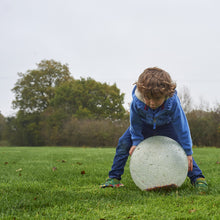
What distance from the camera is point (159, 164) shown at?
278 centimetres

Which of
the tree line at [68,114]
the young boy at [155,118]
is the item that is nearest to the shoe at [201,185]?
the young boy at [155,118]

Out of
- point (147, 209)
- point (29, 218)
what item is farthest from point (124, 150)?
point (29, 218)

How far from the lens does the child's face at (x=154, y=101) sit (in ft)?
9.16

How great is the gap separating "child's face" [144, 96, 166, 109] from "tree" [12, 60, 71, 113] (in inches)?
1406

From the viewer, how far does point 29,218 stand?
6.66ft

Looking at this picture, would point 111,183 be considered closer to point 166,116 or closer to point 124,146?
point 124,146

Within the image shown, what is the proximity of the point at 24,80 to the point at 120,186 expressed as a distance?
39195 millimetres

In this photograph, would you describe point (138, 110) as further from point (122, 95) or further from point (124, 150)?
point (122, 95)

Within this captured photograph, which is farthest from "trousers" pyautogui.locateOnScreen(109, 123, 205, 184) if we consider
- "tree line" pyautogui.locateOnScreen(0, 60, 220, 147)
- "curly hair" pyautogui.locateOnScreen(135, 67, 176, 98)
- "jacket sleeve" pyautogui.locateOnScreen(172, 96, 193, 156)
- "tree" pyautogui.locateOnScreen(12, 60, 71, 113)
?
"tree" pyautogui.locateOnScreen(12, 60, 71, 113)

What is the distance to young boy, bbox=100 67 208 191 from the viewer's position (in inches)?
108

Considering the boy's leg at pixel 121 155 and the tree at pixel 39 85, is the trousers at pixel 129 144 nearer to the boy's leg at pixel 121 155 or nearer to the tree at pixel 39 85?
the boy's leg at pixel 121 155

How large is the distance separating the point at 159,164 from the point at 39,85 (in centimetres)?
3787

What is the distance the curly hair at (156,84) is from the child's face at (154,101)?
0.15ft

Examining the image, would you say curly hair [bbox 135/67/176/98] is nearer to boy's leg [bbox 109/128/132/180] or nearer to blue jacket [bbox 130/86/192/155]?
blue jacket [bbox 130/86/192/155]
